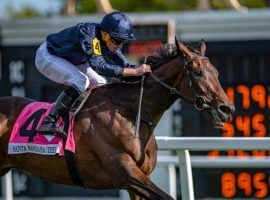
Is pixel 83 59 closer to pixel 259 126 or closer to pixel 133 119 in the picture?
pixel 133 119

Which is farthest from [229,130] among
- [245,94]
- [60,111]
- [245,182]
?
[60,111]

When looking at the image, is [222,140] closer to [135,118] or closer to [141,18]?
[135,118]

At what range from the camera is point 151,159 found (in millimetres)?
7488

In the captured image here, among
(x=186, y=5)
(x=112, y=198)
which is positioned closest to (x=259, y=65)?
(x=112, y=198)

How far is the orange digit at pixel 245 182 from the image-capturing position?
10.1 metres

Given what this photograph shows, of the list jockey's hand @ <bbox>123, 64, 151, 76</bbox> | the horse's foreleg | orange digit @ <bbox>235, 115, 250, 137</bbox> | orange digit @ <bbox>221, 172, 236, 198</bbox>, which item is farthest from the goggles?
orange digit @ <bbox>221, 172, 236, 198</bbox>

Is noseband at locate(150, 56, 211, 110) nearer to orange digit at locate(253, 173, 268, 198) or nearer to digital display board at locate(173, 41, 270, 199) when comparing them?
digital display board at locate(173, 41, 270, 199)

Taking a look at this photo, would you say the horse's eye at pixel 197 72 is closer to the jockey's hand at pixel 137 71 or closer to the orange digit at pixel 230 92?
the jockey's hand at pixel 137 71

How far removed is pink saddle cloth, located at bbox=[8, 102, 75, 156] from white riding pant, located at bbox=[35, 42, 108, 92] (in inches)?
9.9

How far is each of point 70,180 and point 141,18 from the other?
3.33 m

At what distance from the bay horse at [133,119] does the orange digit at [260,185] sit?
8.87ft

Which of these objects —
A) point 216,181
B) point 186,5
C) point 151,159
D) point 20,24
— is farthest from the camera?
point 186,5

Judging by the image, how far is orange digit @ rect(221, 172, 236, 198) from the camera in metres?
10.2

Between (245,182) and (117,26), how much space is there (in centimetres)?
333
